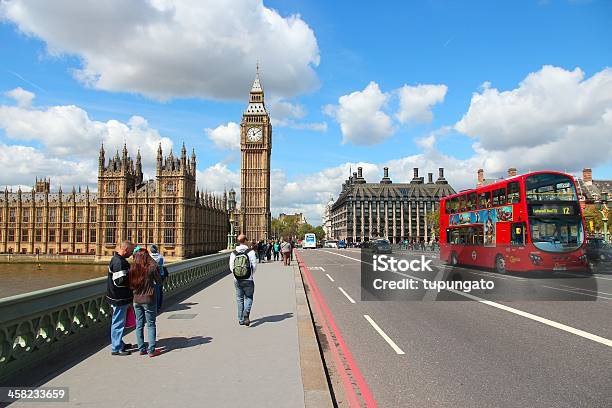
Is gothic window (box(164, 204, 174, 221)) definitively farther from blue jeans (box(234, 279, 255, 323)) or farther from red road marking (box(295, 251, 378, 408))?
blue jeans (box(234, 279, 255, 323))

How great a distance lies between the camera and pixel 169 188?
80.6 meters

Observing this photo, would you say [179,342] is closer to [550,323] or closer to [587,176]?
[550,323]

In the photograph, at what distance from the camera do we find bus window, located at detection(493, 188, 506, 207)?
21769mm

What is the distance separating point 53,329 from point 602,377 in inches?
334

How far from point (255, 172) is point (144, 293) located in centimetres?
12397

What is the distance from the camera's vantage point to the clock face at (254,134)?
13125cm

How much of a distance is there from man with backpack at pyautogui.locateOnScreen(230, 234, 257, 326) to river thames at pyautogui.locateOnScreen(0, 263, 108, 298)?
47830 millimetres

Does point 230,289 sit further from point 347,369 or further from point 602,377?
point 602,377

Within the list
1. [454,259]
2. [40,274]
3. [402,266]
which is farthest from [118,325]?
[40,274]

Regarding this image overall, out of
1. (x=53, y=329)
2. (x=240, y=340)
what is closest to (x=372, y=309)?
(x=240, y=340)

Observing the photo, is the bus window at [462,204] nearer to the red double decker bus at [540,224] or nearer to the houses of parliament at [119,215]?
the red double decker bus at [540,224]

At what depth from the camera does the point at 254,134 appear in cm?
13162

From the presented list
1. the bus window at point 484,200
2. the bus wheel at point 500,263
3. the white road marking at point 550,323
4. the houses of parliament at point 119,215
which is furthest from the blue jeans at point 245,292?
the houses of parliament at point 119,215

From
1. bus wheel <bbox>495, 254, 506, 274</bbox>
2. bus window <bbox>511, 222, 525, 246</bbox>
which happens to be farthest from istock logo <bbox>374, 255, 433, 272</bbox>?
bus window <bbox>511, 222, 525, 246</bbox>
